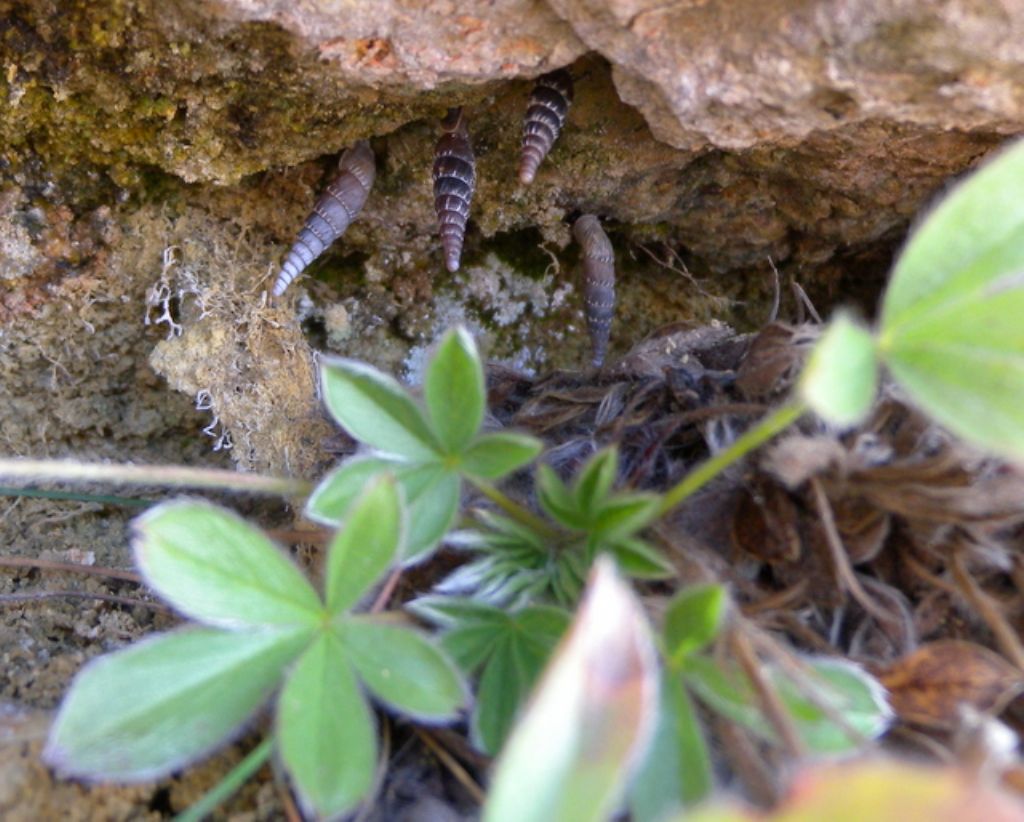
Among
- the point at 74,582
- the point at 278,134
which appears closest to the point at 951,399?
the point at 278,134

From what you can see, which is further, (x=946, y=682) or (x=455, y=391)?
(x=455, y=391)

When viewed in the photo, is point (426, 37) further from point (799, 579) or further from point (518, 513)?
point (799, 579)

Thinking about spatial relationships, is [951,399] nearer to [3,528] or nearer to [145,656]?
[145,656]

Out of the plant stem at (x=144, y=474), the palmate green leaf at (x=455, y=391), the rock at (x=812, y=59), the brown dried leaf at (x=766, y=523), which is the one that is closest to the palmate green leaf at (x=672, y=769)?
the brown dried leaf at (x=766, y=523)

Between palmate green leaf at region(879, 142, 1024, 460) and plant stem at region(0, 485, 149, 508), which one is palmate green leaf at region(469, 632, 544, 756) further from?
plant stem at region(0, 485, 149, 508)

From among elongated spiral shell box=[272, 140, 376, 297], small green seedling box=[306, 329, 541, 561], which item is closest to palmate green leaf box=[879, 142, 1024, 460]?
small green seedling box=[306, 329, 541, 561]

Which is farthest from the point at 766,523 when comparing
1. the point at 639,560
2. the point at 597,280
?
the point at 597,280

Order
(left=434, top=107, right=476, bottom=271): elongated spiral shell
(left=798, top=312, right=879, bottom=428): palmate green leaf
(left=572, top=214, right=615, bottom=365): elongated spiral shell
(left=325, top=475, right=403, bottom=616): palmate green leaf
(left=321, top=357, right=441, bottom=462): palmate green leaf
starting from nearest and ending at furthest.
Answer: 1. (left=798, top=312, right=879, bottom=428): palmate green leaf
2. (left=325, top=475, right=403, bottom=616): palmate green leaf
3. (left=321, top=357, right=441, bottom=462): palmate green leaf
4. (left=434, top=107, right=476, bottom=271): elongated spiral shell
5. (left=572, top=214, right=615, bottom=365): elongated spiral shell
